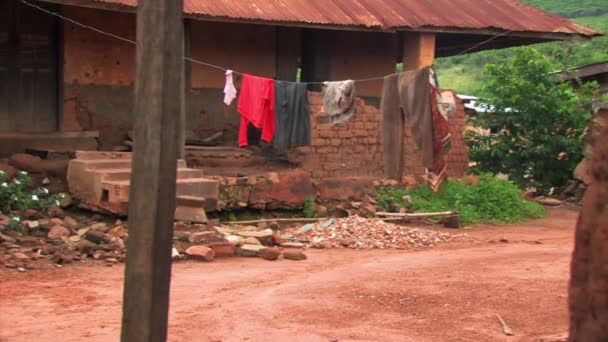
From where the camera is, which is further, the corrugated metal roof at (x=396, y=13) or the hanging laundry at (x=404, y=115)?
the corrugated metal roof at (x=396, y=13)

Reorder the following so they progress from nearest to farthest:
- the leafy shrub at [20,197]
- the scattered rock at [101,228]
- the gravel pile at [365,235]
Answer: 1. the scattered rock at [101,228]
2. the leafy shrub at [20,197]
3. the gravel pile at [365,235]

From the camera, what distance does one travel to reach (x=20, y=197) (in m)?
10.2

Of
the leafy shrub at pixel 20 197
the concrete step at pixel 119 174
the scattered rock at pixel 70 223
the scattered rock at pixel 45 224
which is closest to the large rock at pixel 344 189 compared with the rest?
the concrete step at pixel 119 174

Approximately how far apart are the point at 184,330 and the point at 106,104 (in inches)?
310

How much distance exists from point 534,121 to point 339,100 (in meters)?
5.53

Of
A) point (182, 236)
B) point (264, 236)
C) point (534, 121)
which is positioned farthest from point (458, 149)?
point (182, 236)

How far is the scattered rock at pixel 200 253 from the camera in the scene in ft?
30.4

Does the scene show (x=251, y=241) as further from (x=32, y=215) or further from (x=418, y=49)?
(x=418, y=49)

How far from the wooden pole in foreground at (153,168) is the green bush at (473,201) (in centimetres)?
943

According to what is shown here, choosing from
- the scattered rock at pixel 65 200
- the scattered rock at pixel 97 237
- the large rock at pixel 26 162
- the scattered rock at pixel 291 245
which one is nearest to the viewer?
the scattered rock at pixel 97 237

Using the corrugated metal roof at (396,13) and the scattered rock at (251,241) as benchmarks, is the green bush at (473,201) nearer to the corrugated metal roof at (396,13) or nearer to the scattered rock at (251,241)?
the corrugated metal roof at (396,13)

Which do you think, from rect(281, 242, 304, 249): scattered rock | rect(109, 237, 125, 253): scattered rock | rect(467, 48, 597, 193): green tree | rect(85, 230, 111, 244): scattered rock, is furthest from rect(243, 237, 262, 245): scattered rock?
rect(467, 48, 597, 193): green tree

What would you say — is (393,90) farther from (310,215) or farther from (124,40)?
(124,40)

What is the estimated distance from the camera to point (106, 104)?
13398 mm
